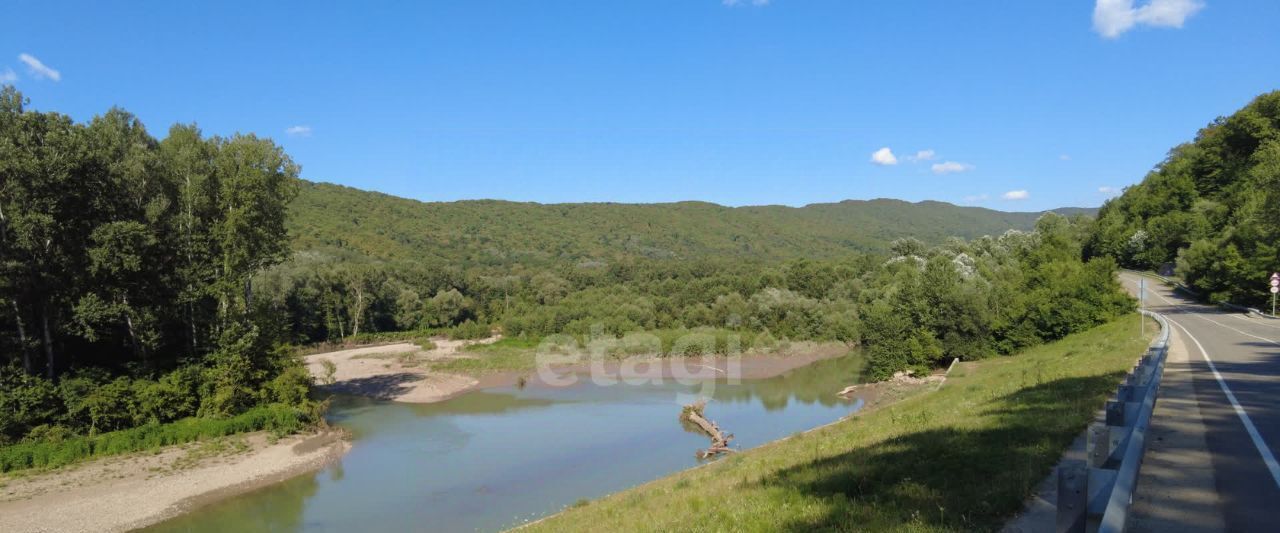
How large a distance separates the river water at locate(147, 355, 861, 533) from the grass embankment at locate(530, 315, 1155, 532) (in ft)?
24.2

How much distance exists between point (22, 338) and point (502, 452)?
16268 millimetres

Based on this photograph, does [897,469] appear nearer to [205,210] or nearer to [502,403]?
[205,210]

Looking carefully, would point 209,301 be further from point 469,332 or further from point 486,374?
point 469,332

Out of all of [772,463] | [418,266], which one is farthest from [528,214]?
[772,463]

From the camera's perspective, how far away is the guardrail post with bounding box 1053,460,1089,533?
319 cm

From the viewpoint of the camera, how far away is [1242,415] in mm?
7980

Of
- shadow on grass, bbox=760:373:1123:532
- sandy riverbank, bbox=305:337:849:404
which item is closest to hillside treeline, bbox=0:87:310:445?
sandy riverbank, bbox=305:337:849:404

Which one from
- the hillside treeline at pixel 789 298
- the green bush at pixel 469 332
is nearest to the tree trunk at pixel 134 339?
the hillside treeline at pixel 789 298

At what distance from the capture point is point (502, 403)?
35656mm

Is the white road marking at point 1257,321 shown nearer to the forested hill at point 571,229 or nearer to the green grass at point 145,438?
the green grass at point 145,438

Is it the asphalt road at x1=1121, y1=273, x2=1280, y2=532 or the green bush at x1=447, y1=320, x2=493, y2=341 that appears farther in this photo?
the green bush at x1=447, y1=320, x2=493, y2=341

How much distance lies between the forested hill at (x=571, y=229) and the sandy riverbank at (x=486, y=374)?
146ft

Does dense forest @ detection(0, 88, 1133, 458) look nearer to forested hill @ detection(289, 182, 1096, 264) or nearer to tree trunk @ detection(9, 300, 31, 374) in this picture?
tree trunk @ detection(9, 300, 31, 374)

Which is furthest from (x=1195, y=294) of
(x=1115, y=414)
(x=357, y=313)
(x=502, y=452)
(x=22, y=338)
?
(x=357, y=313)
